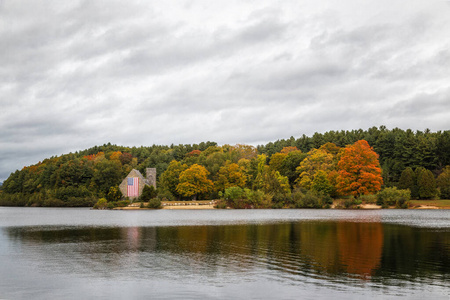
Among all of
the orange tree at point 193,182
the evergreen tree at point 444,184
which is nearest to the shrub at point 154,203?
the orange tree at point 193,182

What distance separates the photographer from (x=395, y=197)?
81.9m

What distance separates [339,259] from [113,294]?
12.7 meters

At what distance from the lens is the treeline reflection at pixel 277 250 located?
66.2ft

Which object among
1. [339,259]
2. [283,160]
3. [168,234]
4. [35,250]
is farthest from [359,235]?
[283,160]

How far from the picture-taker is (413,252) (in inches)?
961

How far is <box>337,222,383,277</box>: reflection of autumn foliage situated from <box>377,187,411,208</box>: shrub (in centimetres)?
4773

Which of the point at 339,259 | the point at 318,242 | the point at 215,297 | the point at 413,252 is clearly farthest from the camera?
the point at 318,242

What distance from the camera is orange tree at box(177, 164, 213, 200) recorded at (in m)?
100

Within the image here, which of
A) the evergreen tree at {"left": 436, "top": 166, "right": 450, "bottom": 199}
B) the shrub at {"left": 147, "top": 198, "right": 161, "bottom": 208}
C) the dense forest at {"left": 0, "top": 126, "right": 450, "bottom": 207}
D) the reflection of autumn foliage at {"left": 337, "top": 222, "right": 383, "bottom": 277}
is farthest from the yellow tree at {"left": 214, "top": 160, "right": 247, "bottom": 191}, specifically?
the reflection of autumn foliage at {"left": 337, "top": 222, "right": 383, "bottom": 277}

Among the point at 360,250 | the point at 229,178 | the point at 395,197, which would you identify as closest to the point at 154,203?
the point at 229,178

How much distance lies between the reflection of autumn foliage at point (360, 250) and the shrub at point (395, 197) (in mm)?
47726

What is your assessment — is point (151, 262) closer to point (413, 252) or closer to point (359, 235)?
point (413, 252)

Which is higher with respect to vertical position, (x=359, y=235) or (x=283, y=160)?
(x=283, y=160)

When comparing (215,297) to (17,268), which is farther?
(17,268)
